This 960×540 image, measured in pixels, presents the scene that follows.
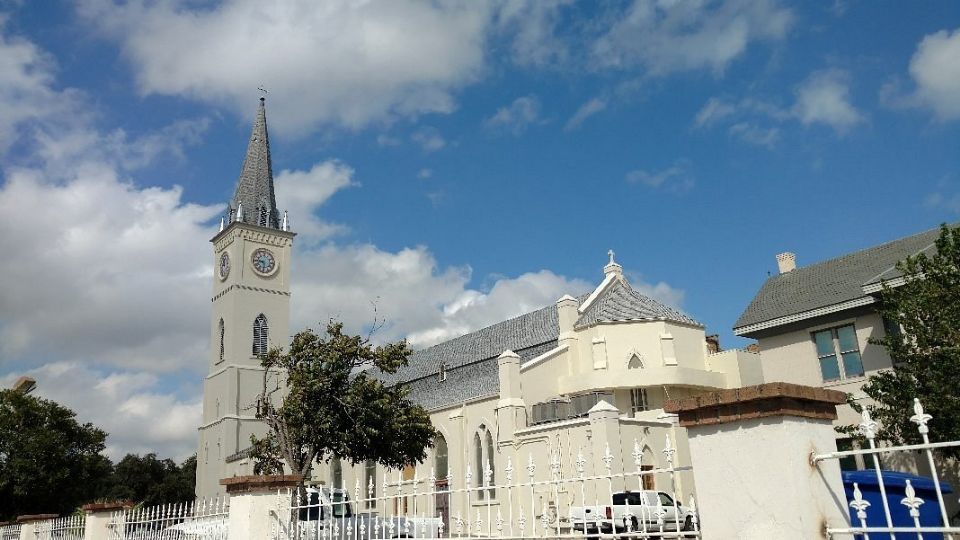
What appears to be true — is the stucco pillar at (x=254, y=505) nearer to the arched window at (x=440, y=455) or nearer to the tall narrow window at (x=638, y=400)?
the tall narrow window at (x=638, y=400)

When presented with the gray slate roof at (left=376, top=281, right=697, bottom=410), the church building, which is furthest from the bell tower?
the gray slate roof at (left=376, top=281, right=697, bottom=410)

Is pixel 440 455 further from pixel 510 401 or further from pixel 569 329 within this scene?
pixel 569 329

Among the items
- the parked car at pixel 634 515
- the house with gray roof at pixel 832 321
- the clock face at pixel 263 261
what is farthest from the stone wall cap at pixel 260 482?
the clock face at pixel 263 261

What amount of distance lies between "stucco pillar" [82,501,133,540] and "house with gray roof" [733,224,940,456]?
19.6 metres

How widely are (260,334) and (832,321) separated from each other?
44315 millimetres

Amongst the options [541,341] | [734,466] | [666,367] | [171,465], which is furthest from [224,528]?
[171,465]

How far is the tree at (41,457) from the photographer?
107 feet

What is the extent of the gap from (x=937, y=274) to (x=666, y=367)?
16.6 metres

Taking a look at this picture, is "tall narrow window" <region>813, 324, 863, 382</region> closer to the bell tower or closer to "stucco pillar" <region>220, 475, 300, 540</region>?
"stucco pillar" <region>220, 475, 300, 540</region>

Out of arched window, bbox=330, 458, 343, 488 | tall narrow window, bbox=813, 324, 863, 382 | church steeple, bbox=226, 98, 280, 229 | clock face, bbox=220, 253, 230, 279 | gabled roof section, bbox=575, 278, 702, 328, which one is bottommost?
arched window, bbox=330, 458, 343, 488

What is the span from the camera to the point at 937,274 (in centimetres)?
1762

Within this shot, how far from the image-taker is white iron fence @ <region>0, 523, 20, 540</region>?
18.2 meters

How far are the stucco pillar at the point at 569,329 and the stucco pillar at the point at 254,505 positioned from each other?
26657mm

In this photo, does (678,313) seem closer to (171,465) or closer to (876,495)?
(876,495)
